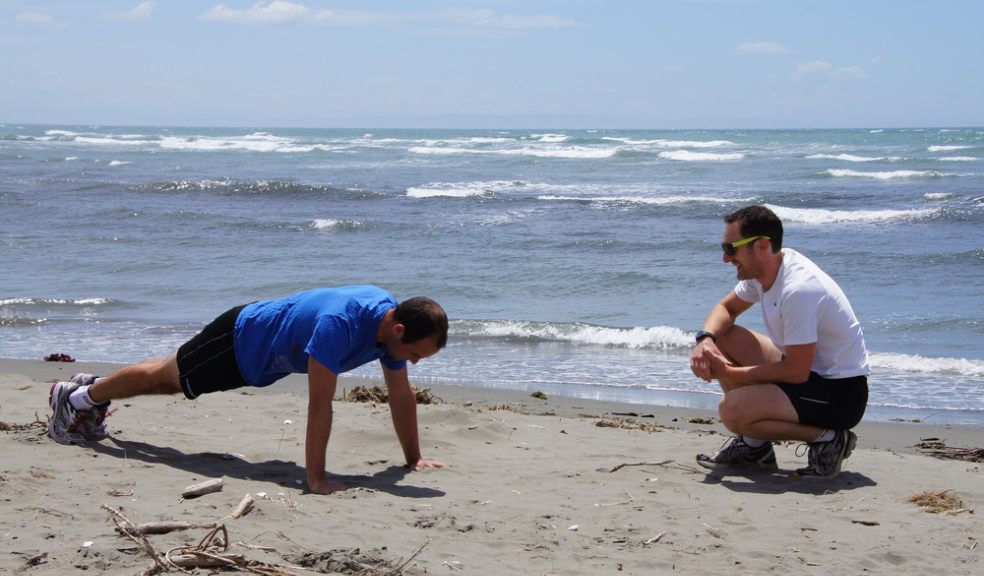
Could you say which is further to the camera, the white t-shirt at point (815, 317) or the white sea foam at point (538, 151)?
the white sea foam at point (538, 151)

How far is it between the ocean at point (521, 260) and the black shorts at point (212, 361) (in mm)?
3389

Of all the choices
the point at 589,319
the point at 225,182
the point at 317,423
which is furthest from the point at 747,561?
the point at 225,182

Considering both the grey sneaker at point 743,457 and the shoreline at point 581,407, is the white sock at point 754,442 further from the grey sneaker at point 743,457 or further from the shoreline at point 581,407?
the shoreline at point 581,407

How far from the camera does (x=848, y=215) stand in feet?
68.6

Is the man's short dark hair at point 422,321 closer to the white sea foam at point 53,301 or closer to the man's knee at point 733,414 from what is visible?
the man's knee at point 733,414

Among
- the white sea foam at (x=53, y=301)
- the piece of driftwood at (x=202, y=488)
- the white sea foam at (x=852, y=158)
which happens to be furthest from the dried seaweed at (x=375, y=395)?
the white sea foam at (x=852, y=158)

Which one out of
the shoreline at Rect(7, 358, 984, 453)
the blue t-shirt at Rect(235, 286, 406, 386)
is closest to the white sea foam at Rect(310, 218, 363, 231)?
the shoreline at Rect(7, 358, 984, 453)

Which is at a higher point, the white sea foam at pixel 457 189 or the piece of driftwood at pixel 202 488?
the white sea foam at pixel 457 189

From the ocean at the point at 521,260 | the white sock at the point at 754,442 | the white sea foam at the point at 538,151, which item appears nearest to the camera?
the white sock at the point at 754,442

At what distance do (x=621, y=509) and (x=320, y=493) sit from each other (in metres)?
1.27

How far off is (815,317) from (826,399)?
1.42ft

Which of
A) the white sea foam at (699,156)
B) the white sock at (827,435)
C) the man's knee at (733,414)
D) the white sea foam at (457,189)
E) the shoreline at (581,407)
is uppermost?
the white sea foam at (699,156)

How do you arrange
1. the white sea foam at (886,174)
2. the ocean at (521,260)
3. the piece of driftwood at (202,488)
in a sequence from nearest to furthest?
the piece of driftwood at (202,488), the ocean at (521,260), the white sea foam at (886,174)

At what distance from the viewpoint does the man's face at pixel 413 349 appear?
428cm
